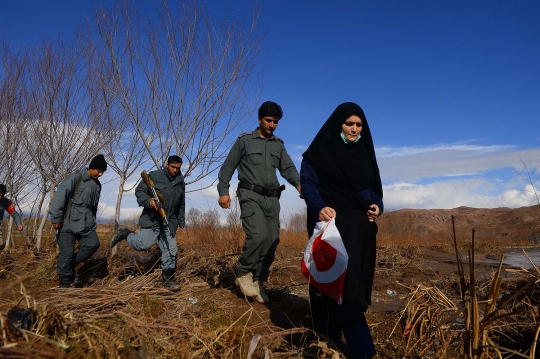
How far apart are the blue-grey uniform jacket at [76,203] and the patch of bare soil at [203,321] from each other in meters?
0.93

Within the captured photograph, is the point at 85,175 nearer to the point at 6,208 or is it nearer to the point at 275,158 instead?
the point at 275,158

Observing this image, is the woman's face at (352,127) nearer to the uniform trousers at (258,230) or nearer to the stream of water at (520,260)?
the uniform trousers at (258,230)

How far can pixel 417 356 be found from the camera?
2520 millimetres

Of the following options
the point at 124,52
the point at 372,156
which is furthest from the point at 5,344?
the point at 124,52

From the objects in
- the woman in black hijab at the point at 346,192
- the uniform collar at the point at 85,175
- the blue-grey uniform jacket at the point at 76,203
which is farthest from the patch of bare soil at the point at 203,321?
the uniform collar at the point at 85,175

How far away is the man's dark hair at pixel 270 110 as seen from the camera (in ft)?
14.3

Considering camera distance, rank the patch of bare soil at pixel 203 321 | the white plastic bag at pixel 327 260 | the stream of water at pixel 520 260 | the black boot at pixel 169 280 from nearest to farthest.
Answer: the patch of bare soil at pixel 203 321, the white plastic bag at pixel 327 260, the black boot at pixel 169 280, the stream of water at pixel 520 260

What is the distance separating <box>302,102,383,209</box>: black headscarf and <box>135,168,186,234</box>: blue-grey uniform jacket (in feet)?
9.31

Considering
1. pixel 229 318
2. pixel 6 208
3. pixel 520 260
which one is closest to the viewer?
pixel 229 318

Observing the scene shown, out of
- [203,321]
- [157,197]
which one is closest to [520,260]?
[157,197]

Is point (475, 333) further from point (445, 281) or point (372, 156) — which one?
point (445, 281)

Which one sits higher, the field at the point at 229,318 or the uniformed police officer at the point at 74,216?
the uniformed police officer at the point at 74,216

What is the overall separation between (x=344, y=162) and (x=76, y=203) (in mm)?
3784

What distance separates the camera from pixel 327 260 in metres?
2.66
